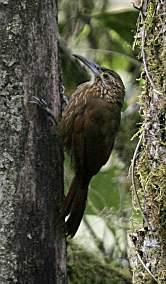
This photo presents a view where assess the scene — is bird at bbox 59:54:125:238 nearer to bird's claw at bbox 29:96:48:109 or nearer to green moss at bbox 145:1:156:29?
bird's claw at bbox 29:96:48:109

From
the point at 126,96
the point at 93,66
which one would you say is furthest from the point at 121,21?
the point at 93,66

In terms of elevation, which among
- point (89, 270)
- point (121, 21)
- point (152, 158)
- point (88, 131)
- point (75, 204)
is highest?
point (121, 21)

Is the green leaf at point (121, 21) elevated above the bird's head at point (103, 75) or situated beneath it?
elevated above

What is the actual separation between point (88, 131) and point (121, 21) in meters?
1.40

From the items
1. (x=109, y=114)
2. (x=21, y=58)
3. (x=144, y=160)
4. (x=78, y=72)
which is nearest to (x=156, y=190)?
(x=144, y=160)

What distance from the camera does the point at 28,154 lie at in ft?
9.86

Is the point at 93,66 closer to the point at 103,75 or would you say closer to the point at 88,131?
the point at 103,75

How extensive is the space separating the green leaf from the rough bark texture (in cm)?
161

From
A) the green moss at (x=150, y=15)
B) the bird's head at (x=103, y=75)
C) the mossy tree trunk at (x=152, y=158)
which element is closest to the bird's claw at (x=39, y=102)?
the mossy tree trunk at (x=152, y=158)

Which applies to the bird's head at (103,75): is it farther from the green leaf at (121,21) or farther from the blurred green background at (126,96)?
the green leaf at (121,21)

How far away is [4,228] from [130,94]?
2.17 metres

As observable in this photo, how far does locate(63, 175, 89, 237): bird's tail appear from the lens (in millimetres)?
3238

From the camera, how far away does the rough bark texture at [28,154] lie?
293 cm

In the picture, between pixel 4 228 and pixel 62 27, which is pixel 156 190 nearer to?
pixel 4 228
